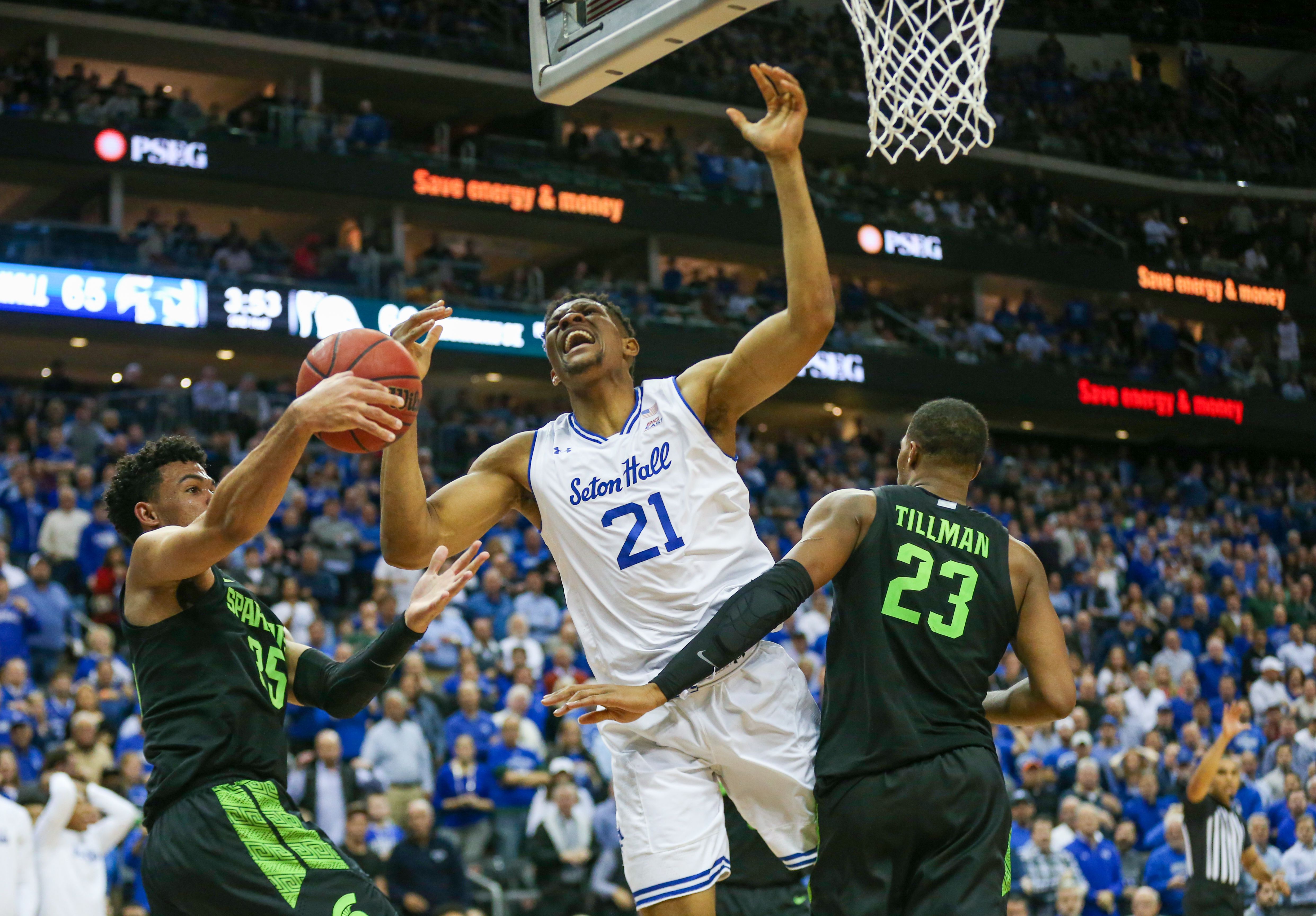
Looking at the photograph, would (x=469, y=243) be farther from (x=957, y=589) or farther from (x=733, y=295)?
(x=957, y=589)

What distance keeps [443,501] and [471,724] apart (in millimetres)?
6636

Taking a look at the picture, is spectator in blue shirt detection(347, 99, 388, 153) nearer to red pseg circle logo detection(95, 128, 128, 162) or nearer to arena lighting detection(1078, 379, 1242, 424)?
red pseg circle logo detection(95, 128, 128, 162)

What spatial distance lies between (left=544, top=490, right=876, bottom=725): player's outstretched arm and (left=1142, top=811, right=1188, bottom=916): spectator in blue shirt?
827cm

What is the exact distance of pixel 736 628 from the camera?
13.3 ft

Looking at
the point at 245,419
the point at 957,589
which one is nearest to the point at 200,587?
the point at 957,589

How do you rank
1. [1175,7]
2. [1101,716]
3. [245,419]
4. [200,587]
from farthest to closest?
[1175,7]
[245,419]
[1101,716]
[200,587]

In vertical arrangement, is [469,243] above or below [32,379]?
above

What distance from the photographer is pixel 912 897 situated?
13.2ft

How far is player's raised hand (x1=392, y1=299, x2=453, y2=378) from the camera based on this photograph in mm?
4777

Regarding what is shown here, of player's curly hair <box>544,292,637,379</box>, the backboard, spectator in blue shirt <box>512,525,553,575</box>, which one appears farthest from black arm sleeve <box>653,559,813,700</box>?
spectator in blue shirt <box>512,525,553,575</box>

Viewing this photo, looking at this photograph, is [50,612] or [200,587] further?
[50,612]

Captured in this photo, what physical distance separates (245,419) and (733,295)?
30.3ft

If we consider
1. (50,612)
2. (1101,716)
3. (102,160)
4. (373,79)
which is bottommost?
(1101,716)

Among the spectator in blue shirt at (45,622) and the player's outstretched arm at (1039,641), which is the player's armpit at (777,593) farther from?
the spectator in blue shirt at (45,622)
